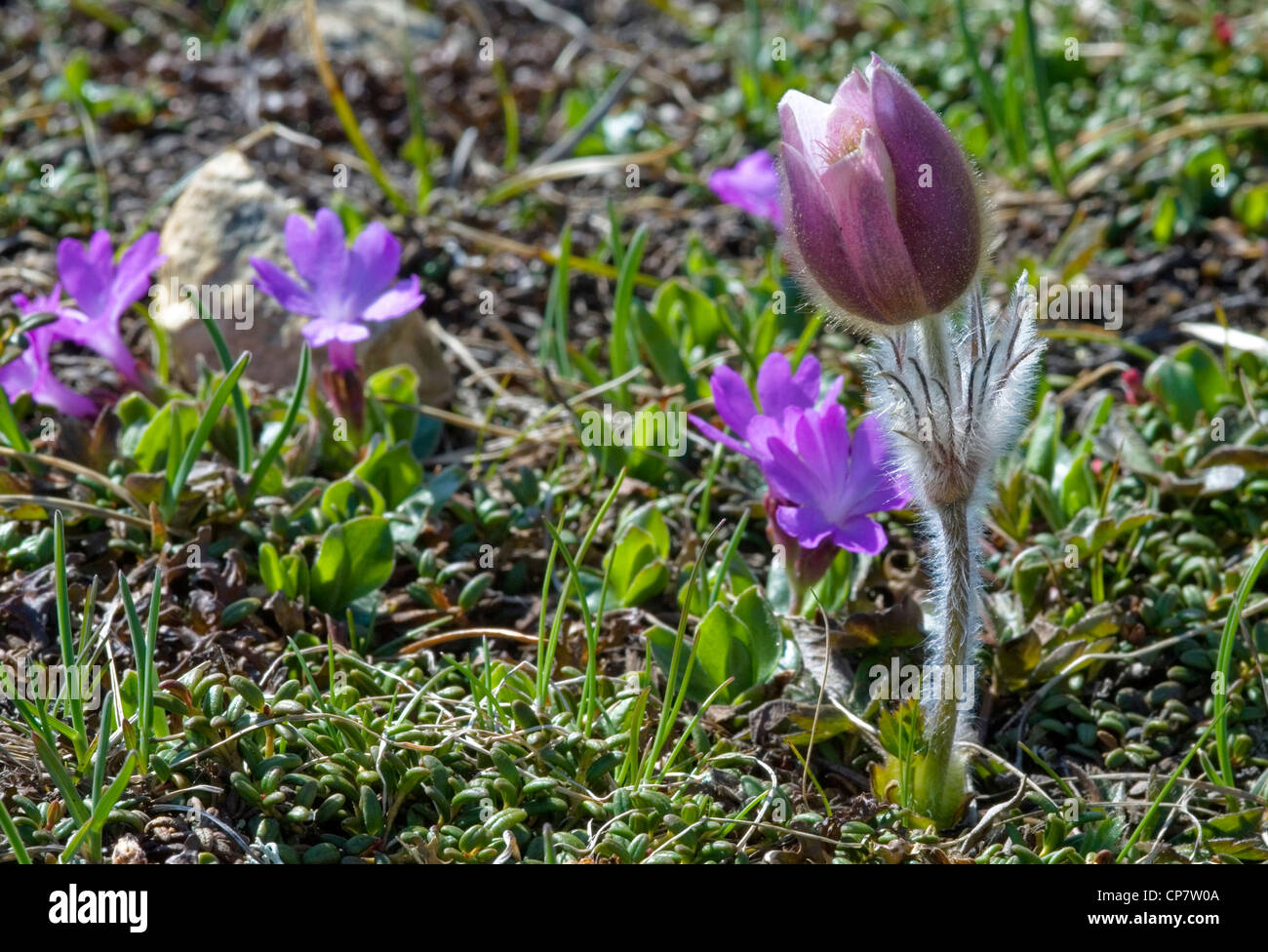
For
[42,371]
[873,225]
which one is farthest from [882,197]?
[42,371]

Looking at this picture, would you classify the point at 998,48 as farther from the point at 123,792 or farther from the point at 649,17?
the point at 123,792

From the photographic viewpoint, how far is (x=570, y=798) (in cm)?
232

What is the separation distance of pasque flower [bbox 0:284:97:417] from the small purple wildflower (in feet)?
5.05

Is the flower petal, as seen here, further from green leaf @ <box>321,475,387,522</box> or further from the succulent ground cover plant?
green leaf @ <box>321,475,387,522</box>

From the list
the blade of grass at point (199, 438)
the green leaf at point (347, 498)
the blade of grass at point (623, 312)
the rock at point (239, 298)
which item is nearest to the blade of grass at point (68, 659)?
the blade of grass at point (199, 438)

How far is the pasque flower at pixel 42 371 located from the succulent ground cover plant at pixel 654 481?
0.03 feet

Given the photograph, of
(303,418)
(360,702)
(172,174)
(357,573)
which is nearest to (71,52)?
(172,174)

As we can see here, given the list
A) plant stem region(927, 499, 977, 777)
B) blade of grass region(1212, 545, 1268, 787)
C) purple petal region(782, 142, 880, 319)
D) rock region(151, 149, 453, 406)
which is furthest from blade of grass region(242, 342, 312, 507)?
blade of grass region(1212, 545, 1268, 787)

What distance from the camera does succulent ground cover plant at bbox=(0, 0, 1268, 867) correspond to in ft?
7.16

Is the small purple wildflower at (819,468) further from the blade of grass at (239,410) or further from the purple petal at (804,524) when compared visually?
the blade of grass at (239,410)

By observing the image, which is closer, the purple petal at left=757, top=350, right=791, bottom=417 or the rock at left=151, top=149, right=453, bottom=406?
the purple petal at left=757, top=350, right=791, bottom=417

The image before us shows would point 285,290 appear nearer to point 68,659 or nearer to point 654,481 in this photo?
point 654,481

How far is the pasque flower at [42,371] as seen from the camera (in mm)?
2994
